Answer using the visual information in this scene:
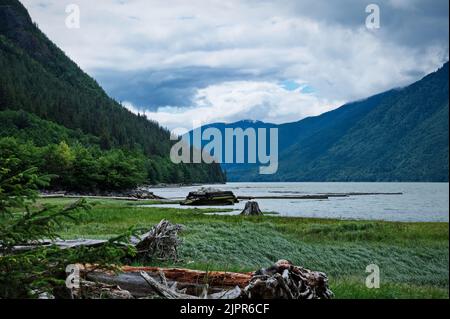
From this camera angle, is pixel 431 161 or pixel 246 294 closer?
pixel 246 294

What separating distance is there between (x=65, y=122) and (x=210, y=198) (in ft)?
69.0

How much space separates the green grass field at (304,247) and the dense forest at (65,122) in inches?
42.4

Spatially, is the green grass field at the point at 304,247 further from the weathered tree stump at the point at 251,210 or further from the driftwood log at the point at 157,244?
the weathered tree stump at the point at 251,210

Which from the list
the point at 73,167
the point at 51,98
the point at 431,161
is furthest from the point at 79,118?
the point at 431,161

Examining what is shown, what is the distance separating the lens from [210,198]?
123ft

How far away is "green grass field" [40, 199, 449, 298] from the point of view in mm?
14258

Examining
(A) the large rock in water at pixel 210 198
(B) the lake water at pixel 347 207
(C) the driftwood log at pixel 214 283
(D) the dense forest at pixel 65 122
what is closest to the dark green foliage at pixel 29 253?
(C) the driftwood log at pixel 214 283

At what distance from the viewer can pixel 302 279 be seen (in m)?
7.42

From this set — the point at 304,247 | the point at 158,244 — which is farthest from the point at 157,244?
the point at 304,247

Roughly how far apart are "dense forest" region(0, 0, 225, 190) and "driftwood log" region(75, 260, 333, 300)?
4.63 m

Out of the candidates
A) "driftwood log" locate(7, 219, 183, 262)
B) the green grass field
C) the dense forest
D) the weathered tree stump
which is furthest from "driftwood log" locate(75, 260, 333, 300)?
the weathered tree stump

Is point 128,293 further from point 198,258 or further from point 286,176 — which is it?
point 286,176

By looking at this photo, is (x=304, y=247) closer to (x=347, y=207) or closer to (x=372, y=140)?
(x=347, y=207)

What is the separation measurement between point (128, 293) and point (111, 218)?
10.8 m
